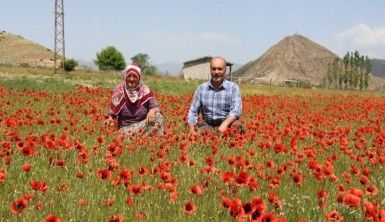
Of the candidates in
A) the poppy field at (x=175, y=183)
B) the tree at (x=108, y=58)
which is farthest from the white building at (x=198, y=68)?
the poppy field at (x=175, y=183)

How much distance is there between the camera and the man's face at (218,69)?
31.6 ft

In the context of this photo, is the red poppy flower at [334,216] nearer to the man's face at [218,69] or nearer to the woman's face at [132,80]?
the man's face at [218,69]

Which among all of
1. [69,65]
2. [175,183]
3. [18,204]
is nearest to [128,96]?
[175,183]

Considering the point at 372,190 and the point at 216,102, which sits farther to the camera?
the point at 216,102

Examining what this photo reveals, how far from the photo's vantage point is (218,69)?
976cm

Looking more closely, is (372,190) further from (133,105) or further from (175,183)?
(133,105)

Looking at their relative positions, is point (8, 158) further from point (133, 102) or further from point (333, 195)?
point (133, 102)

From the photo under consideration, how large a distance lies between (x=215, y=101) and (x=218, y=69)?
0.76 m

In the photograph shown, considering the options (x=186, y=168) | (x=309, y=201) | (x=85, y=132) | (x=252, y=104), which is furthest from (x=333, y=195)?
(x=252, y=104)

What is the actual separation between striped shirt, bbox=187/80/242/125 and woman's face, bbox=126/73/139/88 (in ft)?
3.61

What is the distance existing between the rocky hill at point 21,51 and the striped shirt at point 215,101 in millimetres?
116897

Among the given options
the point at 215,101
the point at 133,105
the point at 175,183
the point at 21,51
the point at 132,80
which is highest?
the point at 21,51

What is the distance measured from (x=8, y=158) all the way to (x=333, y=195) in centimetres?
307

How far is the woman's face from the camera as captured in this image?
9.86 metres
